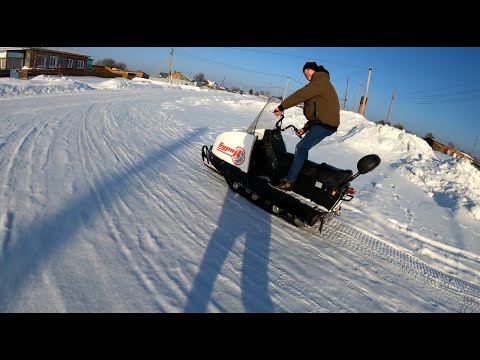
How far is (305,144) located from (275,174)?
70 centimetres

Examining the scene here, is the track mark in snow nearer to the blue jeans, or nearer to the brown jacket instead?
the blue jeans

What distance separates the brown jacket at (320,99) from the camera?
14.1 feet

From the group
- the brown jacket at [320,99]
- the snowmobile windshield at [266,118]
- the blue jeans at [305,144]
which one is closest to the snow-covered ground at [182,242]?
the blue jeans at [305,144]

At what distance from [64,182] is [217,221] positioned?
197 cm

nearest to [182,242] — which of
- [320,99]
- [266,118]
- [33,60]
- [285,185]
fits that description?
[285,185]

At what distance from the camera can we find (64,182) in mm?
4184

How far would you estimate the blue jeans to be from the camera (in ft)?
14.4

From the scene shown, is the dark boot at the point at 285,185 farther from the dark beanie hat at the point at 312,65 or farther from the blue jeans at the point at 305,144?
the dark beanie hat at the point at 312,65

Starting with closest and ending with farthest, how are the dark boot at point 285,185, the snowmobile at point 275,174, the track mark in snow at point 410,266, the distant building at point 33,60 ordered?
the track mark in snow at point 410,266 → the snowmobile at point 275,174 → the dark boot at point 285,185 → the distant building at point 33,60

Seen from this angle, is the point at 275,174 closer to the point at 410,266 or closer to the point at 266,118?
the point at 266,118

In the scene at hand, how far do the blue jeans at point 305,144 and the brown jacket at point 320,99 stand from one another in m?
0.08

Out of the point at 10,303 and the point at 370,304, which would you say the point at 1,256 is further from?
the point at 370,304

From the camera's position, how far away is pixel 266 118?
5352 millimetres
